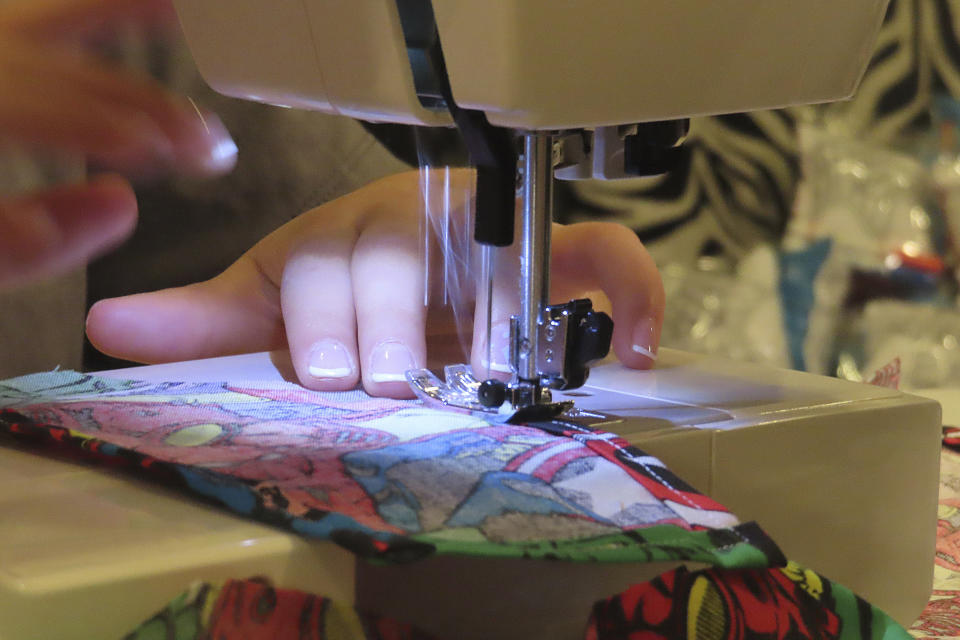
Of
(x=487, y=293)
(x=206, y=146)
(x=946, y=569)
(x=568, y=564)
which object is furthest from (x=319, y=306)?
(x=946, y=569)

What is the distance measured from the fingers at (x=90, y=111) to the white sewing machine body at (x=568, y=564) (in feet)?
0.51

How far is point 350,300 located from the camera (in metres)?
0.77

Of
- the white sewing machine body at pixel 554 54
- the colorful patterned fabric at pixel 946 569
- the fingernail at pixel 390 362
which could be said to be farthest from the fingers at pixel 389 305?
the colorful patterned fabric at pixel 946 569

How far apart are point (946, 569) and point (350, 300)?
50cm

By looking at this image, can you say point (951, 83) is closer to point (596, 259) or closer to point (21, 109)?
point (596, 259)

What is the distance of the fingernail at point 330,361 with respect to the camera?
735 millimetres

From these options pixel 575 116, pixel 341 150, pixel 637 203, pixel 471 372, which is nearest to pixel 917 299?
pixel 637 203

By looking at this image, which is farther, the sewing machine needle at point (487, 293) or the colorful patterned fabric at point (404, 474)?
the sewing machine needle at point (487, 293)

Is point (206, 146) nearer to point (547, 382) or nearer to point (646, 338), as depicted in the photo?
point (547, 382)

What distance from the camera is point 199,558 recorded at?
416 mm

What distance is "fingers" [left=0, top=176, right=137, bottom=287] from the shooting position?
0.45 meters

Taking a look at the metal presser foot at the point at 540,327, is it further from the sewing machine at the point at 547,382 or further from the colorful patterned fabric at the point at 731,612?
the colorful patterned fabric at the point at 731,612

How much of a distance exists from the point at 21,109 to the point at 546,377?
0.35 meters

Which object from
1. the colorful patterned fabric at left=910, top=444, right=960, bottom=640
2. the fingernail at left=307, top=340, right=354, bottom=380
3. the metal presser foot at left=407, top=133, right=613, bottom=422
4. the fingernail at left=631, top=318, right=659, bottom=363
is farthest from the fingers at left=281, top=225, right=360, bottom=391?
the colorful patterned fabric at left=910, top=444, right=960, bottom=640
